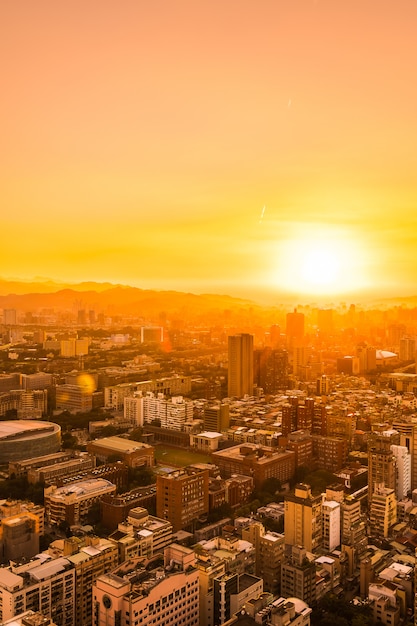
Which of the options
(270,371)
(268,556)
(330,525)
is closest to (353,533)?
(330,525)

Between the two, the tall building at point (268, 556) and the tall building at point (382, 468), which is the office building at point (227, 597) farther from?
the tall building at point (382, 468)

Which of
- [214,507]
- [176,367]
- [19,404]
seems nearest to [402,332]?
[176,367]

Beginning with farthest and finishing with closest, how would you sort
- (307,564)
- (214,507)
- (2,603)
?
(214,507) → (307,564) → (2,603)

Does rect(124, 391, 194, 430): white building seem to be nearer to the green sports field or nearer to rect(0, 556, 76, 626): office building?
the green sports field

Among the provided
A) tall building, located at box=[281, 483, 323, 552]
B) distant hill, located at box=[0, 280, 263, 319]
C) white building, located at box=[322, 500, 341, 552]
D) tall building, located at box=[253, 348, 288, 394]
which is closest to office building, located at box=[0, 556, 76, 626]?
tall building, located at box=[281, 483, 323, 552]

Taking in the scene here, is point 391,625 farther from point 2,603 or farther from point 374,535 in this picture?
point 2,603

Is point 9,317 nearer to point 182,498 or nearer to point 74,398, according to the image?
point 74,398
